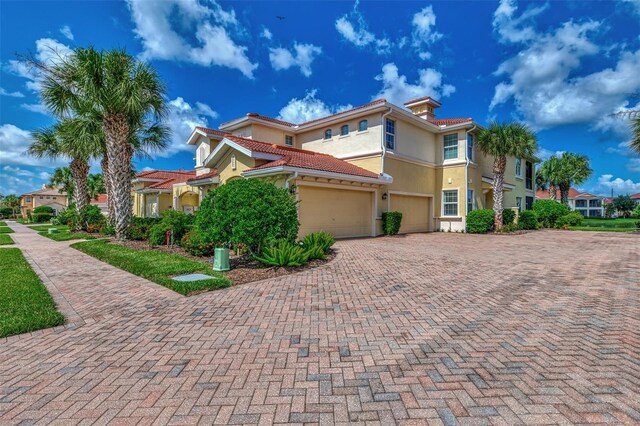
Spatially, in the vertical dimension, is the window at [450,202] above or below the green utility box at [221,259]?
above

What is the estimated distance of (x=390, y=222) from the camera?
690 inches

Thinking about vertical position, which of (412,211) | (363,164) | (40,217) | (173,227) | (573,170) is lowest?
(40,217)

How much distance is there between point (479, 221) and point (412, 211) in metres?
4.18

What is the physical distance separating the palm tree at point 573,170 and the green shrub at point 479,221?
26.4m

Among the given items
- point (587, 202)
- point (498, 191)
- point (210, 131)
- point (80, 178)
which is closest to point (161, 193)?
point (80, 178)

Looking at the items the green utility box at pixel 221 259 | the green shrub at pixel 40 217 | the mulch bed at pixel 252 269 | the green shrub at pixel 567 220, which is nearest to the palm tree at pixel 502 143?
the green shrub at pixel 567 220

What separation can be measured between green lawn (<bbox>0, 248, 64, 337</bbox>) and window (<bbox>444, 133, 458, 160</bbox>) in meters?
21.8

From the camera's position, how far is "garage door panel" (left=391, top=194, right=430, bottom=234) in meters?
19.3

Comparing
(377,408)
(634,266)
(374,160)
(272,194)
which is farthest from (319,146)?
(377,408)

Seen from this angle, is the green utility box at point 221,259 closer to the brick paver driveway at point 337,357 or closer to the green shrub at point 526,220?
the brick paver driveway at point 337,357

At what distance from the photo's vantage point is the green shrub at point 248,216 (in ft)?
28.6

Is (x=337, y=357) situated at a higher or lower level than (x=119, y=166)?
lower

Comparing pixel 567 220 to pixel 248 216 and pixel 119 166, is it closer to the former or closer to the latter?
pixel 248 216

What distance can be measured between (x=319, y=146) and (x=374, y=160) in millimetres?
4848
